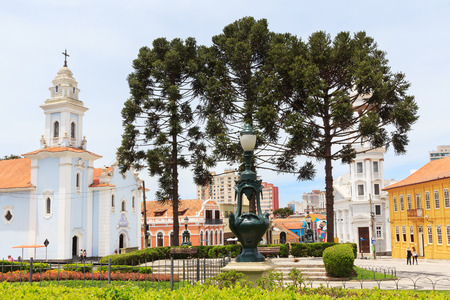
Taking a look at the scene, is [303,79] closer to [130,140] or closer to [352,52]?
[352,52]

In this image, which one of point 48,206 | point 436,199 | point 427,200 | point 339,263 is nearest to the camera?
point 339,263

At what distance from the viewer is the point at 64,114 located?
44.8 m

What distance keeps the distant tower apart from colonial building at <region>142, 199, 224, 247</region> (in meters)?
17.3

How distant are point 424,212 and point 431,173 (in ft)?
11.6

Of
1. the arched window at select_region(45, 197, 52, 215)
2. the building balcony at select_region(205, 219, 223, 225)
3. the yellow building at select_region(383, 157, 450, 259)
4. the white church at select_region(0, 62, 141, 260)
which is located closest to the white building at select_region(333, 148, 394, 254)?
the yellow building at select_region(383, 157, 450, 259)

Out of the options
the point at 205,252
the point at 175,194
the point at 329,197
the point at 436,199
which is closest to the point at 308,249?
the point at 329,197

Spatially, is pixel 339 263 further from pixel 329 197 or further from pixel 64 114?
pixel 64 114

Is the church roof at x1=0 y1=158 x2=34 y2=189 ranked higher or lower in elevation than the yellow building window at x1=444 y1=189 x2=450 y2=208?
higher

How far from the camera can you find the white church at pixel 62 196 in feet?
137

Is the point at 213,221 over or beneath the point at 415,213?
beneath

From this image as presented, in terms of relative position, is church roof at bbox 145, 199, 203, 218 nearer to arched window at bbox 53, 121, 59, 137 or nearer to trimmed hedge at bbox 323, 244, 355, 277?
arched window at bbox 53, 121, 59, 137

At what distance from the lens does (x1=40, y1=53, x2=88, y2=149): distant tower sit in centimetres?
4456

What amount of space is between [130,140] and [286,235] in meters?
67.8

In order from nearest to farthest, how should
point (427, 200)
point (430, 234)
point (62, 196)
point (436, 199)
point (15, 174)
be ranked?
point (436, 199), point (430, 234), point (427, 200), point (62, 196), point (15, 174)
